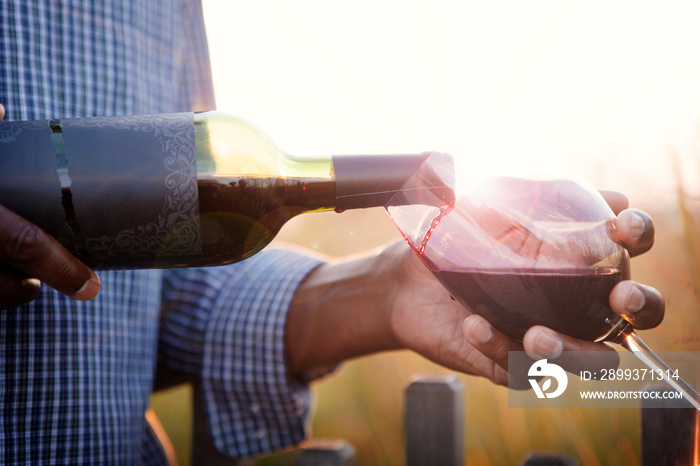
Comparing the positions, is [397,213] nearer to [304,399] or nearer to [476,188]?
[476,188]

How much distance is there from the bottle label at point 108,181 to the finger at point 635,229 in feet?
1.42

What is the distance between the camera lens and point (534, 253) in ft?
1.86

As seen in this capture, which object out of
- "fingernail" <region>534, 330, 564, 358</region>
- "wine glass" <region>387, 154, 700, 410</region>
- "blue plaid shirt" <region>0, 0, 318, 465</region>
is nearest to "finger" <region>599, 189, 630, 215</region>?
"wine glass" <region>387, 154, 700, 410</region>

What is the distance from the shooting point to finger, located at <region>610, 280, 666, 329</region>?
54 cm

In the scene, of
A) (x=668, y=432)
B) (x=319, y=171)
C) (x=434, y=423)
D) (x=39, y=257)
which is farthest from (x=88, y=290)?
(x=434, y=423)

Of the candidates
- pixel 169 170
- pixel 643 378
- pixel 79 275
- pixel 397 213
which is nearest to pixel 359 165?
pixel 397 213

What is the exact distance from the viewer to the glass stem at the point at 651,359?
55 cm

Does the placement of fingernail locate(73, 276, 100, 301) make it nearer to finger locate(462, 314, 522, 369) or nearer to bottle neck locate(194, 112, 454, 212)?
bottle neck locate(194, 112, 454, 212)

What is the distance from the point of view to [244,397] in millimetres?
1076

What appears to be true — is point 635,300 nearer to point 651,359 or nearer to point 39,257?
point 651,359

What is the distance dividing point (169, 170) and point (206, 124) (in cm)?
8

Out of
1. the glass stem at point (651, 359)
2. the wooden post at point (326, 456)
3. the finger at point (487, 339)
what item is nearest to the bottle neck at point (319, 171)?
the finger at point (487, 339)

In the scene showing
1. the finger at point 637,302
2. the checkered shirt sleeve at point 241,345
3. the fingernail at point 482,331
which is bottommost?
the checkered shirt sleeve at point 241,345

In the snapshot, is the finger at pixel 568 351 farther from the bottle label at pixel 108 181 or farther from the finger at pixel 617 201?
the bottle label at pixel 108 181
